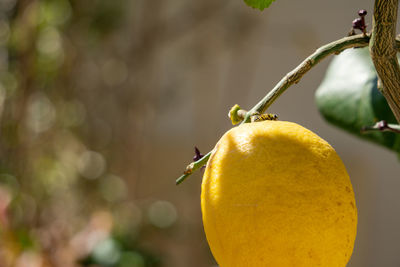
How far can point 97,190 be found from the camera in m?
3.07

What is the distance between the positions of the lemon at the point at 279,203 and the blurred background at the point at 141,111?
1555 millimetres

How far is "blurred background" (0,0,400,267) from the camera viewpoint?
2.28 m

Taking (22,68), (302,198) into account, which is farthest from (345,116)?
(22,68)

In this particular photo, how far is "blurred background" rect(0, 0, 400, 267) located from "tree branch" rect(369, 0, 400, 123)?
5.38ft

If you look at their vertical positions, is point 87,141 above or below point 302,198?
below

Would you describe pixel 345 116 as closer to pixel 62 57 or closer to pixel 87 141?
pixel 62 57

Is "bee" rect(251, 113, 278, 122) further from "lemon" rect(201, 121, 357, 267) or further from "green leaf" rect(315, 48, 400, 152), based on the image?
"green leaf" rect(315, 48, 400, 152)

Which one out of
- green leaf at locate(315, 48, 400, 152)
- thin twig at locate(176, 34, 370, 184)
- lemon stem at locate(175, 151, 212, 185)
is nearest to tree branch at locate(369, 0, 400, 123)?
thin twig at locate(176, 34, 370, 184)

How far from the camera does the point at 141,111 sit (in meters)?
2.61

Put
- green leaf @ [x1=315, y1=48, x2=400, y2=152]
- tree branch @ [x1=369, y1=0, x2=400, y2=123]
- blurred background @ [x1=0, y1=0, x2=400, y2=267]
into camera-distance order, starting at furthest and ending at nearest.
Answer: blurred background @ [x1=0, y1=0, x2=400, y2=267]
green leaf @ [x1=315, y1=48, x2=400, y2=152]
tree branch @ [x1=369, y1=0, x2=400, y2=123]

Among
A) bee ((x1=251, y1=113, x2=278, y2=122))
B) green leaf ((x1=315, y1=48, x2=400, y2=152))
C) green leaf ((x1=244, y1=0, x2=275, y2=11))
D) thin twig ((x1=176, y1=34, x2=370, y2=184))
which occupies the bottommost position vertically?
green leaf ((x1=315, y1=48, x2=400, y2=152))

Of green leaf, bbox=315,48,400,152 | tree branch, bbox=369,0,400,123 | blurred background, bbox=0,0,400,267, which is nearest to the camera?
tree branch, bbox=369,0,400,123

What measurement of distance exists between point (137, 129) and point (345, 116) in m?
2.00

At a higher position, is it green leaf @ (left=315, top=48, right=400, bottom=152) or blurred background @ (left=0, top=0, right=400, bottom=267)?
green leaf @ (left=315, top=48, right=400, bottom=152)
